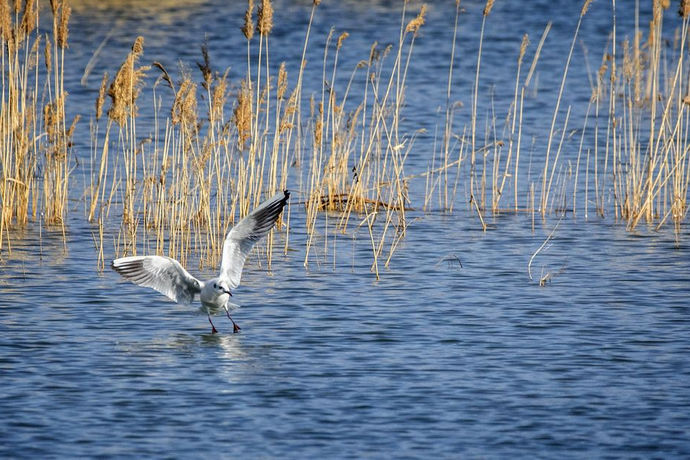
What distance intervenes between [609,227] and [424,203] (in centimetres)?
202

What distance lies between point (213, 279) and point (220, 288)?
0.12 m

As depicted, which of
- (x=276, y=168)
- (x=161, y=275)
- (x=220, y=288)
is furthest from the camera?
(x=276, y=168)

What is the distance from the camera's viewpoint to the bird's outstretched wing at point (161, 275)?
8500mm

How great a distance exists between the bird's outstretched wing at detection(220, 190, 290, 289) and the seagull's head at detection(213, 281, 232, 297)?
0.88ft

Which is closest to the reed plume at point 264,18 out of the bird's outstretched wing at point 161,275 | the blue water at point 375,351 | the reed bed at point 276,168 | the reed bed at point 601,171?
the reed bed at point 276,168

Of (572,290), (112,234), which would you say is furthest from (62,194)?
(572,290)

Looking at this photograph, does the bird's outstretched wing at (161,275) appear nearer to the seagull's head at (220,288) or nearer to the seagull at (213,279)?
the seagull at (213,279)

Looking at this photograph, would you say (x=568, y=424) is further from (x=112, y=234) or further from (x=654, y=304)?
(x=112, y=234)

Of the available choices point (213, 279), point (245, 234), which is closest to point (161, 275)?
point (213, 279)

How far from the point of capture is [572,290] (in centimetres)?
981

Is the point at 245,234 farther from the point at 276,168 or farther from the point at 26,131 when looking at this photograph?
the point at 276,168

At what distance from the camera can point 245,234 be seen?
8836 mm

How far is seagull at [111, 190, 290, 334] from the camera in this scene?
333 inches

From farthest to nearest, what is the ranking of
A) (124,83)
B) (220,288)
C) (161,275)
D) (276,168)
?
(276,168) → (124,83) → (161,275) → (220,288)
